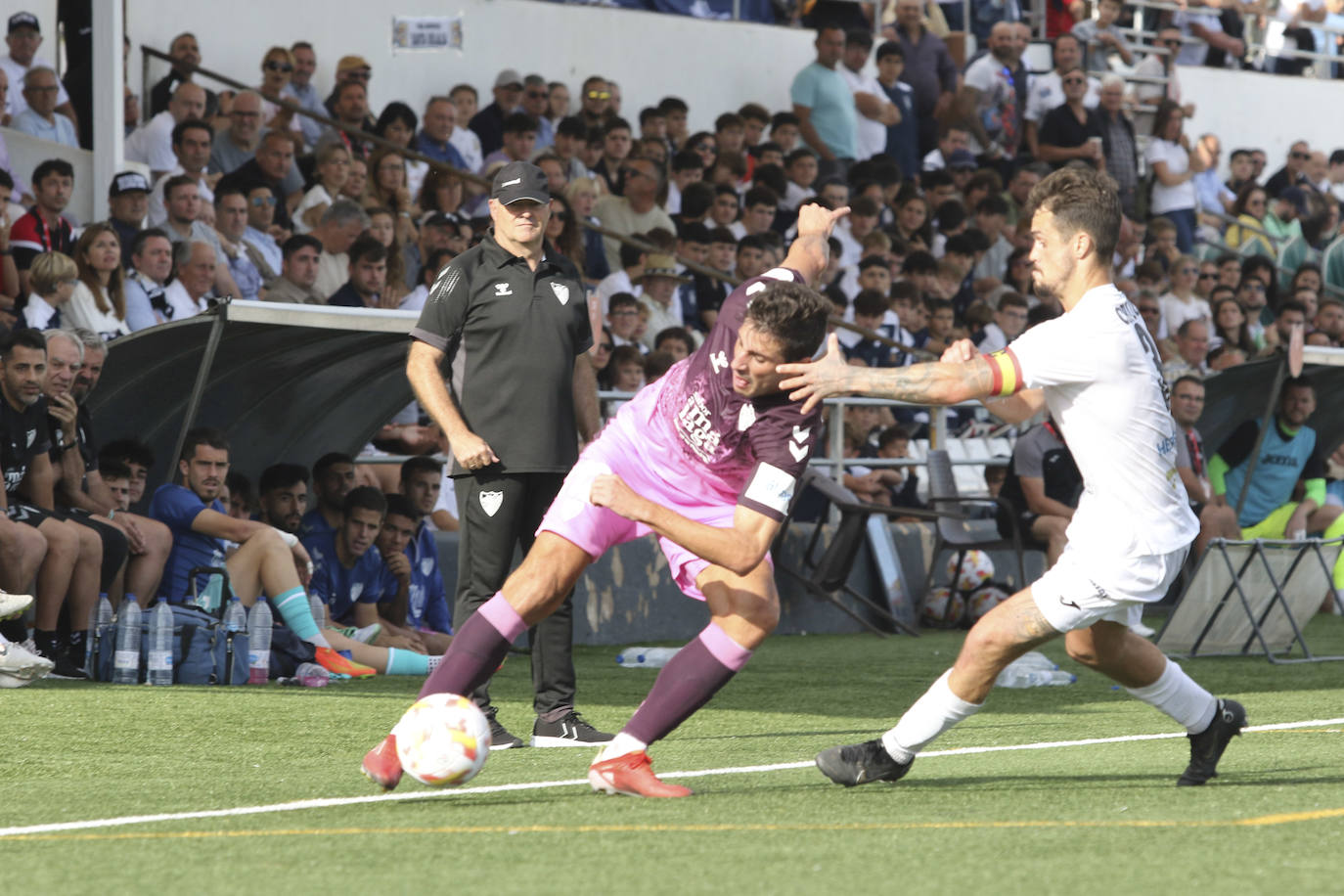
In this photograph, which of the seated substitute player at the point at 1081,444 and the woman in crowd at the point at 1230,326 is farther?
the woman in crowd at the point at 1230,326

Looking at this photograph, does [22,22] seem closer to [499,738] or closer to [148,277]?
[148,277]

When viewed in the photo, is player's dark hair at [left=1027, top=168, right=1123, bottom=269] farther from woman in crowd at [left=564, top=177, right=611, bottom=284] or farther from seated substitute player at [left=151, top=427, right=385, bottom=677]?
woman in crowd at [left=564, top=177, right=611, bottom=284]

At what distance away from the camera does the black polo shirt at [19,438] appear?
30.4 feet

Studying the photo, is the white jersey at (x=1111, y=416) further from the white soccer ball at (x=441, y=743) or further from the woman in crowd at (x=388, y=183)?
the woman in crowd at (x=388, y=183)

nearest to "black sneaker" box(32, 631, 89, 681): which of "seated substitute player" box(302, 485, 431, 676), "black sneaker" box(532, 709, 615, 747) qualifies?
"seated substitute player" box(302, 485, 431, 676)

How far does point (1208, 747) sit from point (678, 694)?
5.30ft

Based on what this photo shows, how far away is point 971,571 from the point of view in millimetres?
14391

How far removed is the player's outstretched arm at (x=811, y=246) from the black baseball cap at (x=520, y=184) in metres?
1.30

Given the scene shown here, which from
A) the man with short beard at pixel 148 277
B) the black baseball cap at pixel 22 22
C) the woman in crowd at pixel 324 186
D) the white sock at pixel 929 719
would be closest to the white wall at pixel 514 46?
the black baseball cap at pixel 22 22

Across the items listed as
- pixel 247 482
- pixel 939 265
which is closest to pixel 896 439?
pixel 939 265

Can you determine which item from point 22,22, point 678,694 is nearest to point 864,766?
point 678,694

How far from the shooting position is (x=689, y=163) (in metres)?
17.1

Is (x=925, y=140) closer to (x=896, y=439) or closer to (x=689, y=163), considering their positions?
(x=689, y=163)

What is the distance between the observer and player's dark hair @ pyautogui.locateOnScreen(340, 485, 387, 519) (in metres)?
10.7
